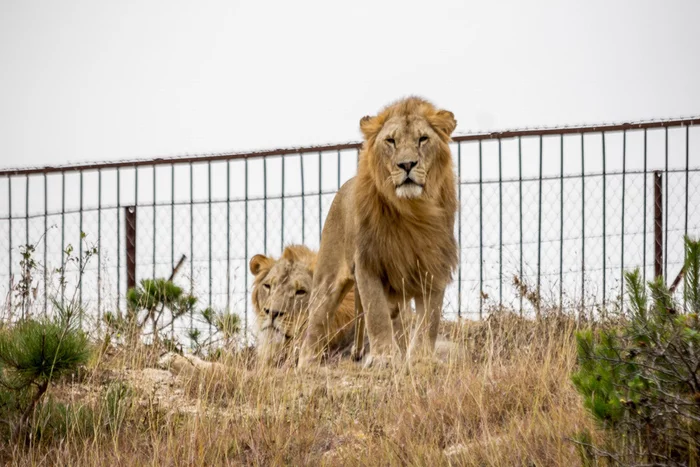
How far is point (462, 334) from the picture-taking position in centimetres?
755

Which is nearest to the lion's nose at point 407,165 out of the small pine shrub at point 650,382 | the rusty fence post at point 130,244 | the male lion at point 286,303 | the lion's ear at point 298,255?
the male lion at point 286,303

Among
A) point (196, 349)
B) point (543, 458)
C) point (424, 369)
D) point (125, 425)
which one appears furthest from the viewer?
point (196, 349)

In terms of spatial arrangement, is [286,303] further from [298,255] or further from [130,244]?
[130,244]

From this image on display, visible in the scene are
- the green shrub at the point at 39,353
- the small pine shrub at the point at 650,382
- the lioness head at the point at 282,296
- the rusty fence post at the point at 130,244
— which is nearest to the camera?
the small pine shrub at the point at 650,382

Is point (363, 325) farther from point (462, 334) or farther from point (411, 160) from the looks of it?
point (411, 160)

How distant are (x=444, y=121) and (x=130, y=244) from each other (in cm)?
452

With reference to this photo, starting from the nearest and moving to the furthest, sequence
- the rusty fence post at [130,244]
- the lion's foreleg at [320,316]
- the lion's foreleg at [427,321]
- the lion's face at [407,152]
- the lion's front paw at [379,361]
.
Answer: the lion's front paw at [379,361] → the lion's foreleg at [427,321] → the lion's face at [407,152] → the lion's foreleg at [320,316] → the rusty fence post at [130,244]

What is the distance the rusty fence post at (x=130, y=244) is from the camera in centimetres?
1060

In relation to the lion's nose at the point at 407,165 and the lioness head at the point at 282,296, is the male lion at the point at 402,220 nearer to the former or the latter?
the lion's nose at the point at 407,165

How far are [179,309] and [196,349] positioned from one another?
35cm

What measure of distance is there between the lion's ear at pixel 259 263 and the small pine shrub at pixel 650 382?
4.89 meters

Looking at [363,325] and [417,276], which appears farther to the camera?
[363,325]

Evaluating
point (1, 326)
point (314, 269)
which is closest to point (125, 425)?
point (1, 326)

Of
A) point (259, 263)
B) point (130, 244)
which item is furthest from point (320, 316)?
point (130, 244)
